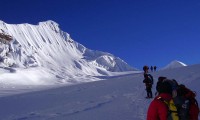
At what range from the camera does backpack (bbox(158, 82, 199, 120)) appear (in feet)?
16.4

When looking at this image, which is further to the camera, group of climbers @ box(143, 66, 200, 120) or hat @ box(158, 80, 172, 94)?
hat @ box(158, 80, 172, 94)

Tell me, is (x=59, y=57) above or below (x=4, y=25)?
below

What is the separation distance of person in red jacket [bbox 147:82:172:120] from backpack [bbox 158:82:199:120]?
1.6 inches

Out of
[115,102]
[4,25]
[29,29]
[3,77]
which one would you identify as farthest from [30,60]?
[115,102]

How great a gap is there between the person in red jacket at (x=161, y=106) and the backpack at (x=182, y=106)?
0.13 ft

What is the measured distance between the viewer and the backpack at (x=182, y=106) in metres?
4.99

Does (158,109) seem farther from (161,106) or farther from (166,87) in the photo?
(166,87)

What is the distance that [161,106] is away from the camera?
16.3 feet

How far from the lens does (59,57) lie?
7416 inches

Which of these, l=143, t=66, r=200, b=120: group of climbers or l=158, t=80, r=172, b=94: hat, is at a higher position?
l=158, t=80, r=172, b=94: hat

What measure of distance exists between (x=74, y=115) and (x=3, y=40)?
113600 millimetres

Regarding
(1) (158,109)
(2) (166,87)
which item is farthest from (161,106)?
(2) (166,87)

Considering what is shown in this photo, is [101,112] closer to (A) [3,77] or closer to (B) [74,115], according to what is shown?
(B) [74,115]

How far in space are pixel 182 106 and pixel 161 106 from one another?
330 mm
